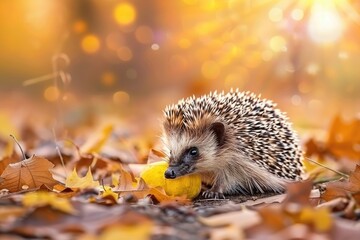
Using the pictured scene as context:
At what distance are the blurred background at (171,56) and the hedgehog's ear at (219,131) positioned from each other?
516 cm

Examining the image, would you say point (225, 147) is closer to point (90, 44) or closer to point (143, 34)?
point (143, 34)

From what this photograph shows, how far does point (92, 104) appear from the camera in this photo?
45.8ft

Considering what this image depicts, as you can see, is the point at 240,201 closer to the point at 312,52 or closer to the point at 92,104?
the point at 312,52

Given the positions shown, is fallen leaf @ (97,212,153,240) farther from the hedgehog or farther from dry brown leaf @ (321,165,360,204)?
the hedgehog

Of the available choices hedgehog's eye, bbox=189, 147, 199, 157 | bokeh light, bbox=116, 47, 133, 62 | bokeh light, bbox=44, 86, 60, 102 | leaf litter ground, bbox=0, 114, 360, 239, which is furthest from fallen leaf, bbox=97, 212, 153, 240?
bokeh light, bbox=116, 47, 133, 62

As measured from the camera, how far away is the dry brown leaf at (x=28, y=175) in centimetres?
442

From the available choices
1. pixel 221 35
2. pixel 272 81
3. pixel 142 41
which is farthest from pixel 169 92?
pixel 221 35

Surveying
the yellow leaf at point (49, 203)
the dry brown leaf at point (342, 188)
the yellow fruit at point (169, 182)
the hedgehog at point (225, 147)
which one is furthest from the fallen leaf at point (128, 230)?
the hedgehog at point (225, 147)

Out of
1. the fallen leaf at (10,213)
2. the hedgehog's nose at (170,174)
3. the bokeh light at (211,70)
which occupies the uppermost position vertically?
the bokeh light at (211,70)

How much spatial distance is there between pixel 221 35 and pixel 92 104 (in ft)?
9.72

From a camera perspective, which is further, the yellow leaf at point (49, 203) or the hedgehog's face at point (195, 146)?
the hedgehog's face at point (195, 146)

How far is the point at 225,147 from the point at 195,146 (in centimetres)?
20

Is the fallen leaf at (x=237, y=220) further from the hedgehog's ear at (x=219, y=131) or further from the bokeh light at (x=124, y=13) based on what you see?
the bokeh light at (x=124, y=13)

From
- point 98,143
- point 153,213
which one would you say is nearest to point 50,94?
point 98,143
